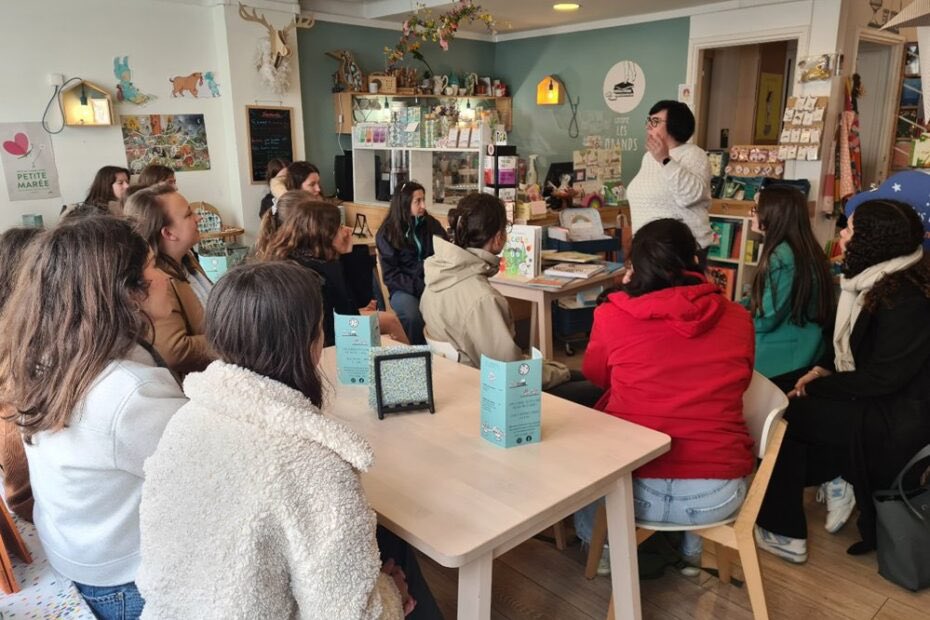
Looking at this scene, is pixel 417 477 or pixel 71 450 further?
pixel 417 477

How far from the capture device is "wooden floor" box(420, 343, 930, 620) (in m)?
2.07

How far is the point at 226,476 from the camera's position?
1003 mm

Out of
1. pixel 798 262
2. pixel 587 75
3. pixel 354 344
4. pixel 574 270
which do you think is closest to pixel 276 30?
pixel 587 75

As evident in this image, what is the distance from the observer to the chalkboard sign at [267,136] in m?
5.43

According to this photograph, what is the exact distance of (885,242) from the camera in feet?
7.54

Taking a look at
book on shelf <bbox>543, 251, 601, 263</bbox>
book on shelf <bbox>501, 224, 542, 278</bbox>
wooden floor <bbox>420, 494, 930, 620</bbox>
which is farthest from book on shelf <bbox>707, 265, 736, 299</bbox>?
wooden floor <bbox>420, 494, 930, 620</bbox>

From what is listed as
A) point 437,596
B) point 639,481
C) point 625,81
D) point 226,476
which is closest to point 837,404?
point 639,481

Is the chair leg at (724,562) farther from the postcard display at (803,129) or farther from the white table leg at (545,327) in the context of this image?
the postcard display at (803,129)

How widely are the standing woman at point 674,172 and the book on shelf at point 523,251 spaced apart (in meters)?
0.57

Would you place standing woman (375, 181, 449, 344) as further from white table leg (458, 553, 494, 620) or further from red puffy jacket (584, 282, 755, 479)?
white table leg (458, 553, 494, 620)

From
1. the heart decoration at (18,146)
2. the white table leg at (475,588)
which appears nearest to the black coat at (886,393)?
the white table leg at (475,588)

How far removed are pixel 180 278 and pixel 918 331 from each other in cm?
238

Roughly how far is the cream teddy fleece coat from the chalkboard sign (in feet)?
15.8

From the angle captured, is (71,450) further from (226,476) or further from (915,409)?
(915,409)
